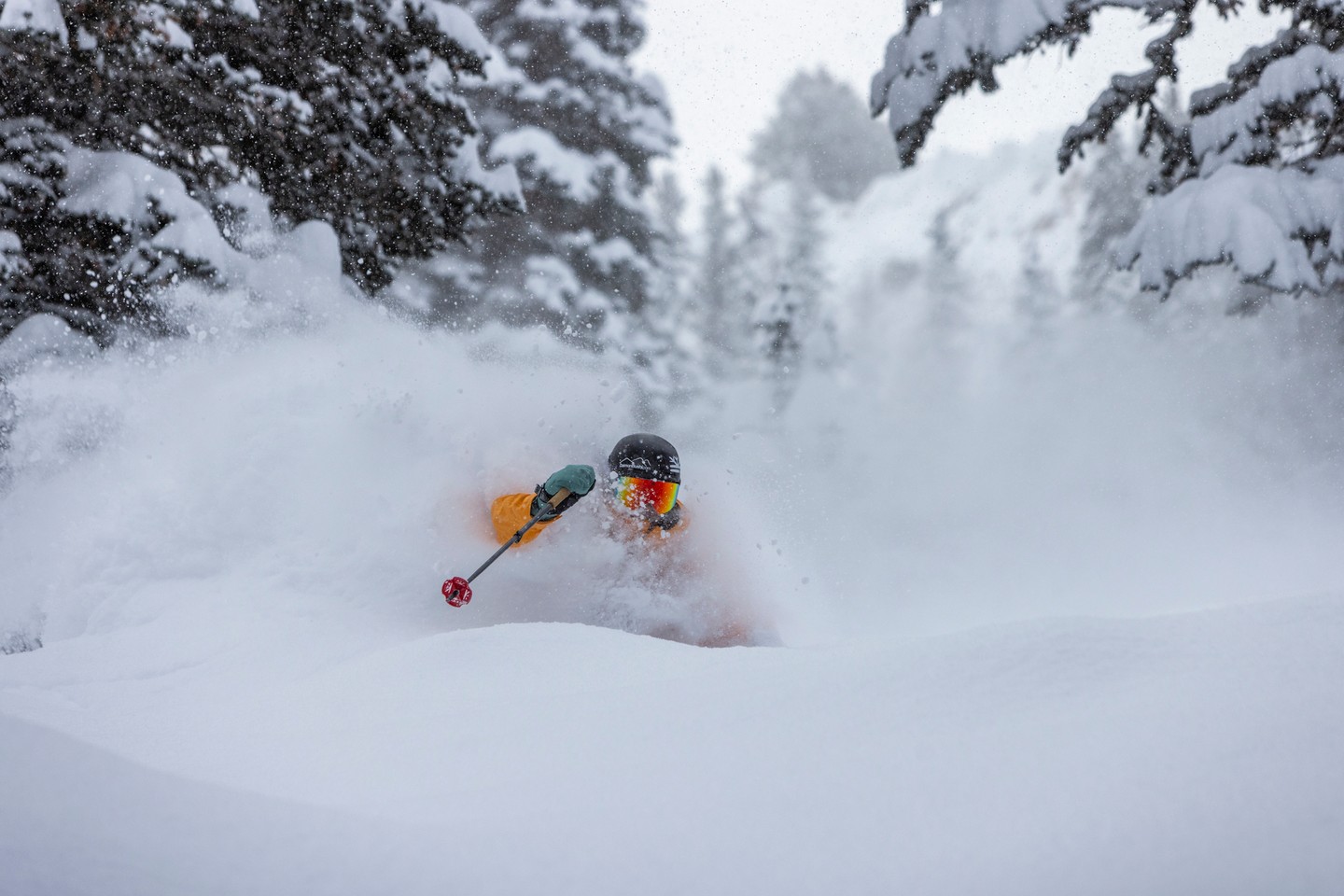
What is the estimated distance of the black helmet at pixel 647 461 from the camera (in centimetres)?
425

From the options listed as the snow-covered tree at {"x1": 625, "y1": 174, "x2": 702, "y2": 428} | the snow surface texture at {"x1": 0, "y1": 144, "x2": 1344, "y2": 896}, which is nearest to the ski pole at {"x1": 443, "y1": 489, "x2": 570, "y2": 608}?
the snow surface texture at {"x1": 0, "y1": 144, "x2": 1344, "y2": 896}

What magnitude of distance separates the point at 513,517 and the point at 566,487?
1.23 feet

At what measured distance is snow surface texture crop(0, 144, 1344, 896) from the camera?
147 cm

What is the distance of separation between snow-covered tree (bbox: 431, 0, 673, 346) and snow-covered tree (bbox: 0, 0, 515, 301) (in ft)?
20.6

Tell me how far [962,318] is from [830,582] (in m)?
37.2

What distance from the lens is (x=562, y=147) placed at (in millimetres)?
12914

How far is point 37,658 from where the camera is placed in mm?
2938

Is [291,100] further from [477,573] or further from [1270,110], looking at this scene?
[1270,110]

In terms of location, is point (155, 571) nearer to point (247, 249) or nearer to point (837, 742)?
point (247, 249)

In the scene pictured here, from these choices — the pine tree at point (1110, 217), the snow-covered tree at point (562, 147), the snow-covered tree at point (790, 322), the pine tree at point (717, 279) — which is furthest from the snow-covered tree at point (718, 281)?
the snow-covered tree at point (562, 147)

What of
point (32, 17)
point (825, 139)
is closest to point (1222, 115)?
point (32, 17)

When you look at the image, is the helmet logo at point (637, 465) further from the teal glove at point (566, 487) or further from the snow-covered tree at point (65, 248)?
the snow-covered tree at point (65, 248)

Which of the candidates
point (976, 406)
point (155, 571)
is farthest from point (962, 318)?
point (155, 571)

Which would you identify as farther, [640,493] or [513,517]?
[640,493]
